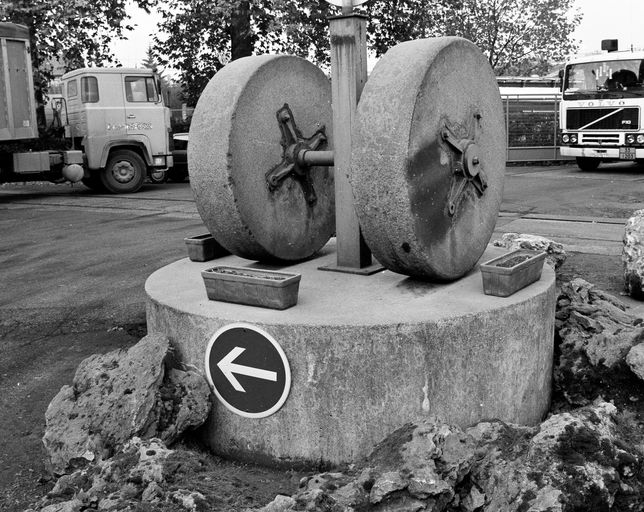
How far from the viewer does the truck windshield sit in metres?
15.7

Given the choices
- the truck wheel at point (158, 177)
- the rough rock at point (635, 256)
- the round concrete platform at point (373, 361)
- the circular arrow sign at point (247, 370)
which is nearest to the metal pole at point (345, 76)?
the round concrete platform at point (373, 361)

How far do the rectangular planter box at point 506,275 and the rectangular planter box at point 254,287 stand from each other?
2.85ft

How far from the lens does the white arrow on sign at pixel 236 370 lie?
3406mm

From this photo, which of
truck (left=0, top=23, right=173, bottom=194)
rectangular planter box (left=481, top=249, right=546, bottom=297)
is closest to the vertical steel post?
rectangular planter box (left=481, top=249, right=546, bottom=297)

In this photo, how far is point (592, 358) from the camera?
3.98 meters

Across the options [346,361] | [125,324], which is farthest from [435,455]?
[125,324]

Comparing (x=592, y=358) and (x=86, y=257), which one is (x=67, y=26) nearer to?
(x=86, y=257)

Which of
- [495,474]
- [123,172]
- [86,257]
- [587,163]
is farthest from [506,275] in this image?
[587,163]

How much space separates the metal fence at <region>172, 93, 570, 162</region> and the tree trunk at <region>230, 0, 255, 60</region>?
257 inches

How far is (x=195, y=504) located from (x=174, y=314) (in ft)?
3.54

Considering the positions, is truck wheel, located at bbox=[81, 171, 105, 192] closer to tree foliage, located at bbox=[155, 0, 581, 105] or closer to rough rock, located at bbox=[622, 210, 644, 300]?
tree foliage, located at bbox=[155, 0, 581, 105]

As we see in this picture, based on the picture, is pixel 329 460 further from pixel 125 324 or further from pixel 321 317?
pixel 125 324

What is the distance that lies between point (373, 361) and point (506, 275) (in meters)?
0.78

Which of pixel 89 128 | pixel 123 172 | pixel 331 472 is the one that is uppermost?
pixel 89 128
